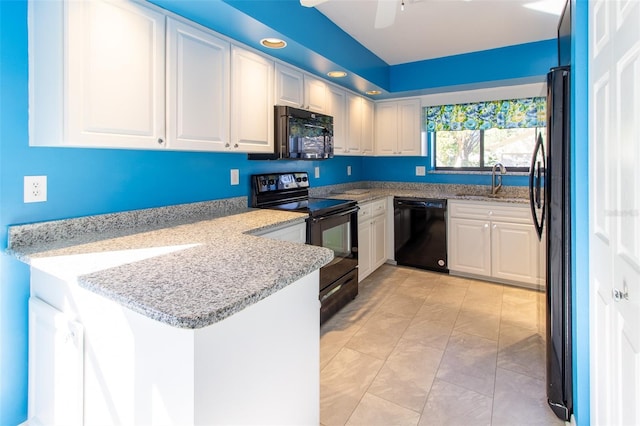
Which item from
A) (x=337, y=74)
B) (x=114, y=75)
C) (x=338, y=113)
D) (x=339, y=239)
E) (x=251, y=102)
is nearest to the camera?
(x=114, y=75)

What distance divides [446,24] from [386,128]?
5.42ft

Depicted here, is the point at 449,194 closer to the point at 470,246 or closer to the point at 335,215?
the point at 470,246

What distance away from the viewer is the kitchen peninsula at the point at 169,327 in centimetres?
91

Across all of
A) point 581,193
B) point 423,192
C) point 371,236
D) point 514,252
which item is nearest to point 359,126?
point 423,192

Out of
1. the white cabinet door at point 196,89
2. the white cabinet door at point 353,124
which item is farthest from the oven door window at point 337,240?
the white cabinet door at point 353,124

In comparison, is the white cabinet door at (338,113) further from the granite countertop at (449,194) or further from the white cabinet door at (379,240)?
the white cabinet door at (379,240)

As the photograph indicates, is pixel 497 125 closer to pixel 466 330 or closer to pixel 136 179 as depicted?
pixel 466 330

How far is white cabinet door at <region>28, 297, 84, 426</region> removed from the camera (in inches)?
47.8

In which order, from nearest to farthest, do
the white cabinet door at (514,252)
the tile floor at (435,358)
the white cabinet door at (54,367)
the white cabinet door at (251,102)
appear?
the white cabinet door at (54,367), the tile floor at (435,358), the white cabinet door at (251,102), the white cabinet door at (514,252)

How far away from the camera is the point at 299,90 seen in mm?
2922

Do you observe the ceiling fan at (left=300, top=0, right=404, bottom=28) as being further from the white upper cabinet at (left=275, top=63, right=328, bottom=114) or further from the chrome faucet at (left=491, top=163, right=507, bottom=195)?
the chrome faucet at (left=491, top=163, right=507, bottom=195)

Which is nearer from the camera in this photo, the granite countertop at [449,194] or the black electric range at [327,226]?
the black electric range at [327,226]

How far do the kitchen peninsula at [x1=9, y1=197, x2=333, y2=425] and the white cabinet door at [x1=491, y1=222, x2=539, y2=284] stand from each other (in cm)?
281

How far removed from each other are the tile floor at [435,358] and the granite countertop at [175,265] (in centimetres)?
101
